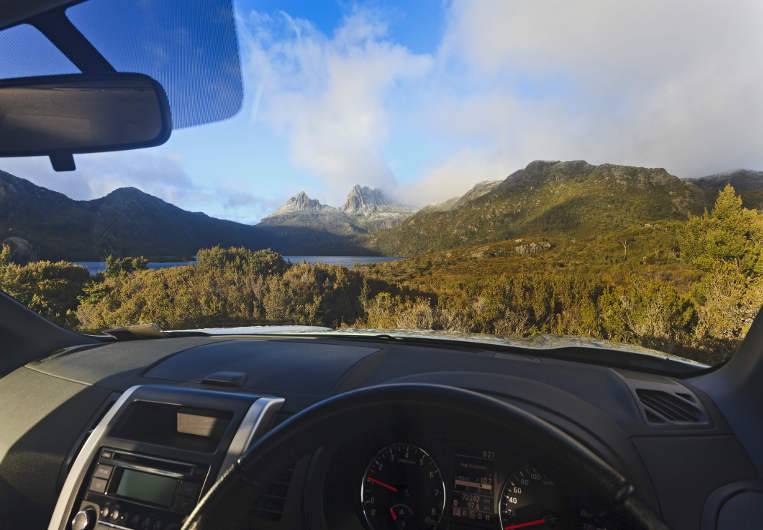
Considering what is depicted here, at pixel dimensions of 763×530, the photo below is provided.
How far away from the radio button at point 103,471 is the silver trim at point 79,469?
0.19 ft

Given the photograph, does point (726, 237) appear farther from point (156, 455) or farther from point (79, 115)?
point (79, 115)

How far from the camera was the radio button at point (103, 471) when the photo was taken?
2476 millimetres

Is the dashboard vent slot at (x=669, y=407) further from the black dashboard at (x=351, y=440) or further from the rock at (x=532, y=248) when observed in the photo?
the rock at (x=532, y=248)

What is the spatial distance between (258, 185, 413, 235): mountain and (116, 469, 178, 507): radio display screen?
8.24 feet

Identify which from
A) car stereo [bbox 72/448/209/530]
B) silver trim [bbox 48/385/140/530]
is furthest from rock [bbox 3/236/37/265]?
car stereo [bbox 72/448/209/530]

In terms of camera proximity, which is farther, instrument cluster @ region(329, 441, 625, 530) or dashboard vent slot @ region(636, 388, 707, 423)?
dashboard vent slot @ region(636, 388, 707, 423)

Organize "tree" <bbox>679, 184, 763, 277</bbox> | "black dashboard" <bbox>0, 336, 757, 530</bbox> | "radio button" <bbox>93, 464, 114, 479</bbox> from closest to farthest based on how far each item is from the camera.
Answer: "black dashboard" <bbox>0, 336, 757, 530</bbox> → "radio button" <bbox>93, 464, 114, 479</bbox> → "tree" <bbox>679, 184, 763, 277</bbox>

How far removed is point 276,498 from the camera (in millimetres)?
2029

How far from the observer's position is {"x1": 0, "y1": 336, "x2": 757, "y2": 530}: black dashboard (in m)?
1.93

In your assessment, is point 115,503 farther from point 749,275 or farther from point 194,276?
point 749,275

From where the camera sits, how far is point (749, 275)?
2.71m

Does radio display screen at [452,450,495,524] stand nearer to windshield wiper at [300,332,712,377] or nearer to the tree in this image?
windshield wiper at [300,332,712,377]

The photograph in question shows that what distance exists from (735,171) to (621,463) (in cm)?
193

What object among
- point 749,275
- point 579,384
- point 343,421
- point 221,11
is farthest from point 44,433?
point 749,275
